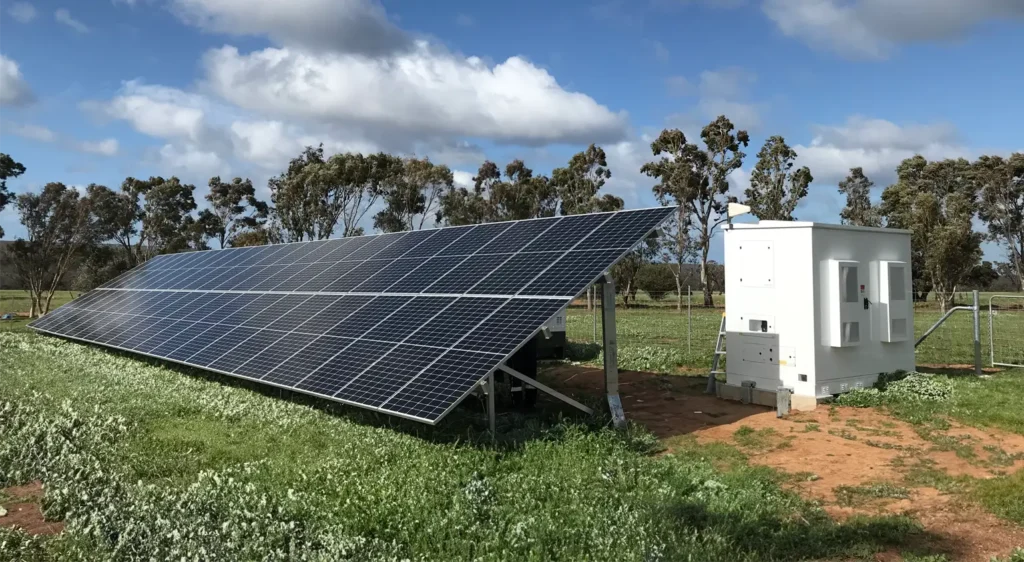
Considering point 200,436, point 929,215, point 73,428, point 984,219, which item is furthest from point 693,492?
point 984,219

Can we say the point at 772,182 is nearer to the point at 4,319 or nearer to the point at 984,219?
the point at 984,219

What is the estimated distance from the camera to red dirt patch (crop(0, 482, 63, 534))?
24.3 ft

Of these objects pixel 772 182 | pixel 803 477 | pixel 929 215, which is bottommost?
pixel 803 477

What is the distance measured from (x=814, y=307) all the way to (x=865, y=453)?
3.49 metres

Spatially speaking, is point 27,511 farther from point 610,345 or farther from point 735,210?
point 735,210

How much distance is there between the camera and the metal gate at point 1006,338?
53.4 feet

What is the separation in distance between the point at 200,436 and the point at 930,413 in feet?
38.1

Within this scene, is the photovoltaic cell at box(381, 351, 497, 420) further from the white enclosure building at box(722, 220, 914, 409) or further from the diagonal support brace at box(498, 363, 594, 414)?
the white enclosure building at box(722, 220, 914, 409)

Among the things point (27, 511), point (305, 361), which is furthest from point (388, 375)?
point (27, 511)

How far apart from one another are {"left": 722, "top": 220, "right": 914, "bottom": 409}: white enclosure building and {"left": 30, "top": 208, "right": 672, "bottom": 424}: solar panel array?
3164 millimetres

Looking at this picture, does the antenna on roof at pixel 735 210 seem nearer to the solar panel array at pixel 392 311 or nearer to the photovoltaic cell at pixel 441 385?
the solar panel array at pixel 392 311

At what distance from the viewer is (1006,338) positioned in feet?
76.6

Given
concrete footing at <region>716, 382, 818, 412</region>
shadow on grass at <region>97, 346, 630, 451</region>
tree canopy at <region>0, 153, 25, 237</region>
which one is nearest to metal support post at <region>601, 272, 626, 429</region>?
shadow on grass at <region>97, 346, 630, 451</region>

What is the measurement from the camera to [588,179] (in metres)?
54.0
